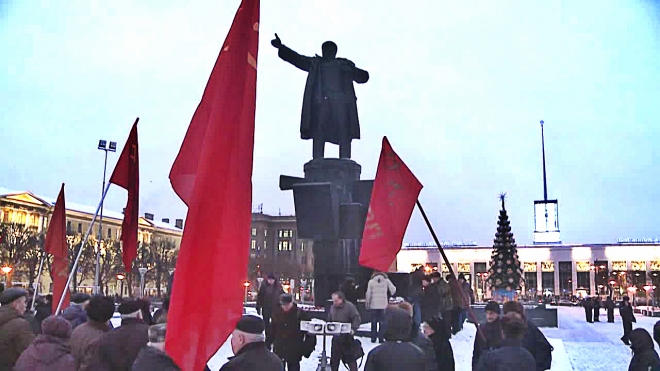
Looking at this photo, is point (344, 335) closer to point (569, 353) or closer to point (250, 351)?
point (250, 351)

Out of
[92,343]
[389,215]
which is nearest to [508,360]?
[92,343]

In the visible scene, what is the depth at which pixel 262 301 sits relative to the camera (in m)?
14.6

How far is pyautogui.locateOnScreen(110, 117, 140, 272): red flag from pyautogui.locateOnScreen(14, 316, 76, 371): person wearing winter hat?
10.3 feet

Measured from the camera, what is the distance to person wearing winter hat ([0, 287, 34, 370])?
6.24 metres

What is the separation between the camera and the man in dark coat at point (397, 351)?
5125mm

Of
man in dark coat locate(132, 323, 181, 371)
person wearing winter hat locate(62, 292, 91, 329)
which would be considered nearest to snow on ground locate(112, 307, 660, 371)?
person wearing winter hat locate(62, 292, 91, 329)

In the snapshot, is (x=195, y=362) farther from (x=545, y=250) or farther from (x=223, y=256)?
(x=545, y=250)

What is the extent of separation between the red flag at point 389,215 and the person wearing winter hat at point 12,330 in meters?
4.23

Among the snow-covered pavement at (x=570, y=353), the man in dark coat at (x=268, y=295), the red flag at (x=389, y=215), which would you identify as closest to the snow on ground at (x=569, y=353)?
the snow-covered pavement at (x=570, y=353)

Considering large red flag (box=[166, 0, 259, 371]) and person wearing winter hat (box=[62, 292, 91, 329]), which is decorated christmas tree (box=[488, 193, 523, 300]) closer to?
person wearing winter hat (box=[62, 292, 91, 329])

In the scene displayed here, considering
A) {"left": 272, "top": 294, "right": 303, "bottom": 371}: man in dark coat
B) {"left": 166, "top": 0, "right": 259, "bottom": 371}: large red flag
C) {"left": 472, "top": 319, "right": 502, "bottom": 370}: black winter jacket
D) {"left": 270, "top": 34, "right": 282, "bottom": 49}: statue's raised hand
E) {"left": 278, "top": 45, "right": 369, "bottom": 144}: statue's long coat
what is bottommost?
{"left": 272, "top": 294, "right": 303, "bottom": 371}: man in dark coat

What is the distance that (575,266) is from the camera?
9812cm

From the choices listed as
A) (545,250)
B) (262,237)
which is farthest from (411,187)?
(262,237)

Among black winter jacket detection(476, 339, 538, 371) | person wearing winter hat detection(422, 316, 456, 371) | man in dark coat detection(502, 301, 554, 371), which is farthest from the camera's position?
person wearing winter hat detection(422, 316, 456, 371)
